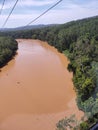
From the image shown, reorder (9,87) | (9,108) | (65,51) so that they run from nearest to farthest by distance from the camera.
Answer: (9,108) → (9,87) → (65,51)

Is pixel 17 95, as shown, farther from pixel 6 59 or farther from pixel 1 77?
pixel 6 59

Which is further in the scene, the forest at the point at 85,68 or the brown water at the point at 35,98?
the brown water at the point at 35,98

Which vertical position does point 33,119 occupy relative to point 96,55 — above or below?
below

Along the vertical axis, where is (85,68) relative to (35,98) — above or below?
above

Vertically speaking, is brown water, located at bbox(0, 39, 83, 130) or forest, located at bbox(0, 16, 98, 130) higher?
forest, located at bbox(0, 16, 98, 130)

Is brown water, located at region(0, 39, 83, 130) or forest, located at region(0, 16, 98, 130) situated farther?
brown water, located at region(0, 39, 83, 130)

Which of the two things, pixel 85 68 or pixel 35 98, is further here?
pixel 85 68

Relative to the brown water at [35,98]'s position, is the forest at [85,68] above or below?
above

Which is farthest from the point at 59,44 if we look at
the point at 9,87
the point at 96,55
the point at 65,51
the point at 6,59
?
the point at 9,87
